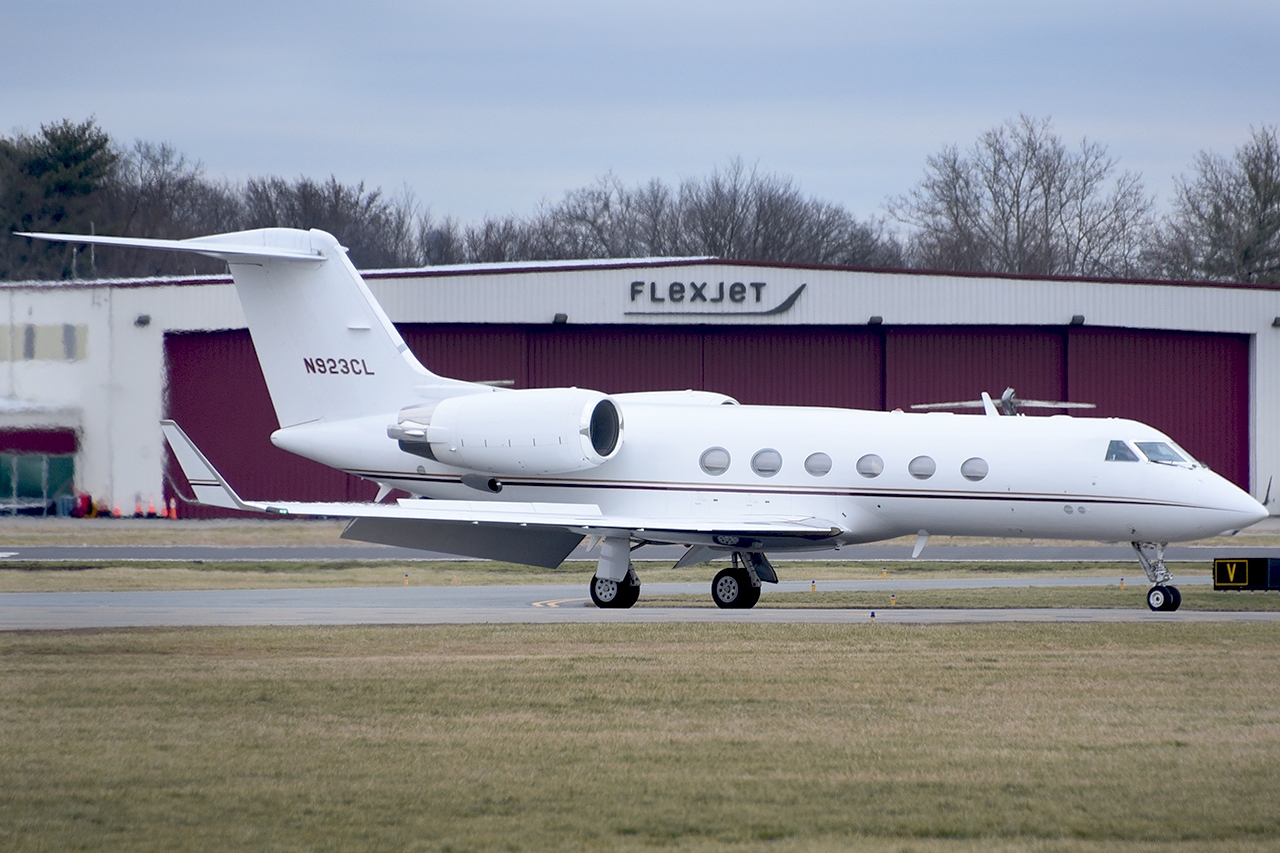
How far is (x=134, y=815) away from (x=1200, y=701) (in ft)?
26.8

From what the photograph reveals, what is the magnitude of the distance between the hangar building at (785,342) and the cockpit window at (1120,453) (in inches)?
783

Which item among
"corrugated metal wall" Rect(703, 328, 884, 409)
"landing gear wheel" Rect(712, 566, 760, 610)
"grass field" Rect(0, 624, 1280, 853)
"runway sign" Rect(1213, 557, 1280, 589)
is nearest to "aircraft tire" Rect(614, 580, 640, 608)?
"landing gear wheel" Rect(712, 566, 760, 610)

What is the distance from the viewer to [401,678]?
42.9 feet

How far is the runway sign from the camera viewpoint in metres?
21.2

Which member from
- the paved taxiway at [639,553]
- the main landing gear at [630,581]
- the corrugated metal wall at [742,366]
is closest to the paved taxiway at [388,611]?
the main landing gear at [630,581]

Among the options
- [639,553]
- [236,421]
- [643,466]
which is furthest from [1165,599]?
[236,421]

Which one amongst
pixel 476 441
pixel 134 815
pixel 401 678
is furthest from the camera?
pixel 476 441

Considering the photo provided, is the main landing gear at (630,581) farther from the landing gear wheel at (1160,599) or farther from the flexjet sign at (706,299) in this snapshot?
the flexjet sign at (706,299)

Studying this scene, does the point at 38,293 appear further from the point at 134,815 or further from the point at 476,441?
the point at 134,815

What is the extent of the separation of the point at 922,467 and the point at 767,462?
213cm

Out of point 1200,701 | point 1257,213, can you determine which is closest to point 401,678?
point 1200,701

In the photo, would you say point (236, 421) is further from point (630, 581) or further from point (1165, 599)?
point (1165, 599)

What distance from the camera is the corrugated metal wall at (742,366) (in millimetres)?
40594

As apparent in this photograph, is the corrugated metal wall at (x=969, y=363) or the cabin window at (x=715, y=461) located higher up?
the corrugated metal wall at (x=969, y=363)
